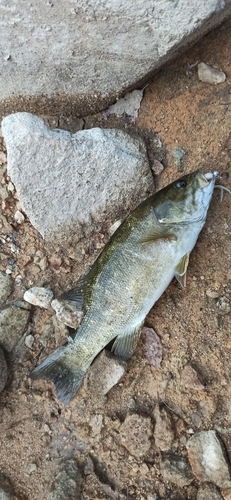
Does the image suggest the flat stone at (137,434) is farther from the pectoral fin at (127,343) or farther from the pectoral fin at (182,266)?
the pectoral fin at (182,266)

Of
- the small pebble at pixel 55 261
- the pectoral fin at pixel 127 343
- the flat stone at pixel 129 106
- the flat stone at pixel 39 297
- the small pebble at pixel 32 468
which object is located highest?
the flat stone at pixel 129 106

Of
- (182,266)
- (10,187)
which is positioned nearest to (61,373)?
(182,266)

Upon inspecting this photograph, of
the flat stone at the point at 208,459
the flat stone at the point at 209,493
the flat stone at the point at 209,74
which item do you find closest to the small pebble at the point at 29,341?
the flat stone at the point at 208,459

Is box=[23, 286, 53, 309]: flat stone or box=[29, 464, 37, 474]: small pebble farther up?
box=[23, 286, 53, 309]: flat stone

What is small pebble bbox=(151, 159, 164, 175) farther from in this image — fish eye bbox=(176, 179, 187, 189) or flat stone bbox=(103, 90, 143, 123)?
fish eye bbox=(176, 179, 187, 189)

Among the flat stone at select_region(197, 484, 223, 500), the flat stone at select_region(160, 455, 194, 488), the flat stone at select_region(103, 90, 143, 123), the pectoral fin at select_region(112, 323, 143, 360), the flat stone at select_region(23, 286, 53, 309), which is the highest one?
the flat stone at select_region(103, 90, 143, 123)

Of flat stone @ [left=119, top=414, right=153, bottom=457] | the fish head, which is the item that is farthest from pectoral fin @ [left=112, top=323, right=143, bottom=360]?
the fish head

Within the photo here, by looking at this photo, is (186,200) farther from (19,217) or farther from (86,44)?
(19,217)
